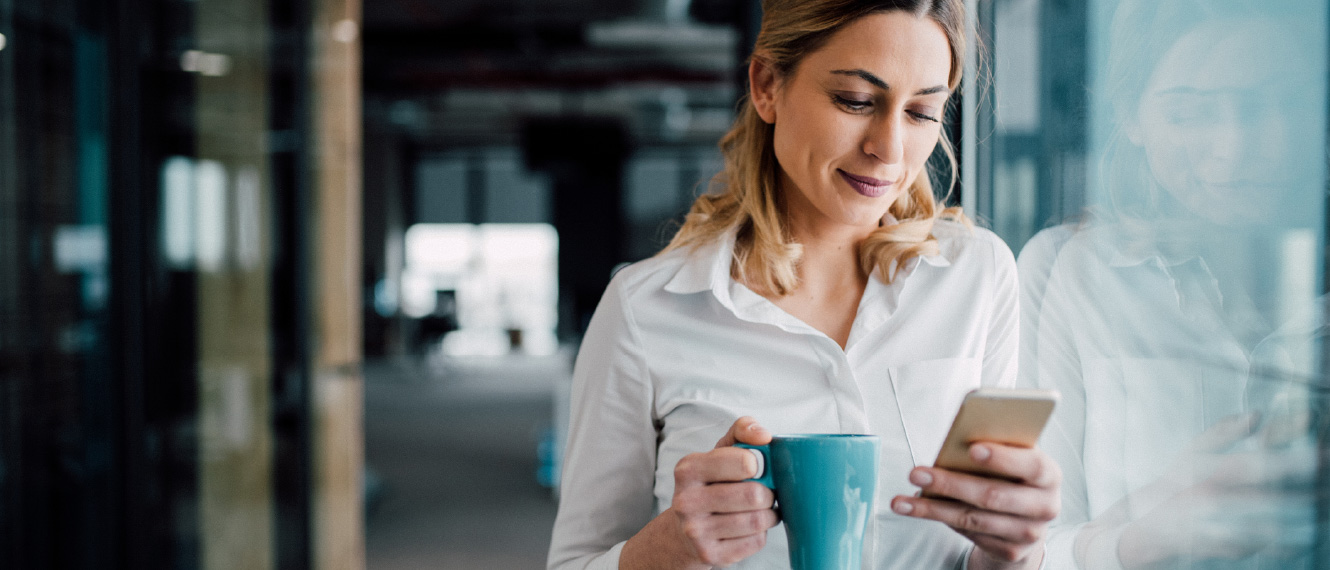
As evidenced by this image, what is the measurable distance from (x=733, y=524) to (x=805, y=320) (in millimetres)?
343

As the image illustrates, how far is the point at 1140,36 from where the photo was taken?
27.7 inches

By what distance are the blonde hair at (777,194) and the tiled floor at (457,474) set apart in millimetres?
3330

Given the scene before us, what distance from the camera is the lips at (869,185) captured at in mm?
875

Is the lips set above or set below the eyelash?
below

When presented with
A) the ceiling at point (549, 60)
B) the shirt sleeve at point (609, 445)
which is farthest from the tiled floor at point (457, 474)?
the shirt sleeve at point (609, 445)

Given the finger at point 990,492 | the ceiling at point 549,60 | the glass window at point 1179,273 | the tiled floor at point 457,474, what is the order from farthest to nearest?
the ceiling at point 549,60
the tiled floor at point 457,474
the finger at point 990,492
the glass window at point 1179,273

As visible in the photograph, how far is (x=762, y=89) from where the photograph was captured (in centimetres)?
104

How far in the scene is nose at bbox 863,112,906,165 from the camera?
839 mm

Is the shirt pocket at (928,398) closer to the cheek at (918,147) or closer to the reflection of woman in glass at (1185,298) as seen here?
the reflection of woman in glass at (1185,298)

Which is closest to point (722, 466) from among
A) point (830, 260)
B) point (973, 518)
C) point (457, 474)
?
point (973, 518)

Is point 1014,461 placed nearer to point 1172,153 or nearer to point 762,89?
point 1172,153

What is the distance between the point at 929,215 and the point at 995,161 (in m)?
0.10

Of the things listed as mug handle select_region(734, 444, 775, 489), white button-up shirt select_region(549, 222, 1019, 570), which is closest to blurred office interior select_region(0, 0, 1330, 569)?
white button-up shirt select_region(549, 222, 1019, 570)

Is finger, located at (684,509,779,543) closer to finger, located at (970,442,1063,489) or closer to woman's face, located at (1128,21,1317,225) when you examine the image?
finger, located at (970,442,1063,489)
